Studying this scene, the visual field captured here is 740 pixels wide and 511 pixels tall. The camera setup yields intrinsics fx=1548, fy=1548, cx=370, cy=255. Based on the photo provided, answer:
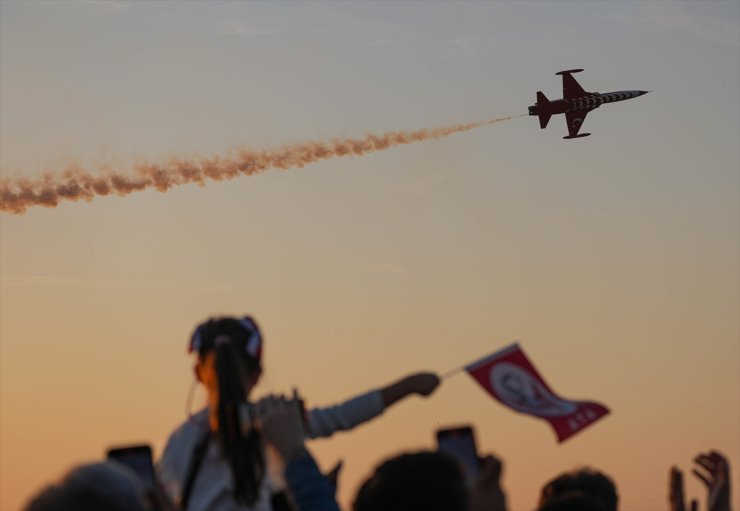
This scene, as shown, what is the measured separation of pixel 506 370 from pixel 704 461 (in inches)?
70.0

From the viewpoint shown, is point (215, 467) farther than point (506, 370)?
No

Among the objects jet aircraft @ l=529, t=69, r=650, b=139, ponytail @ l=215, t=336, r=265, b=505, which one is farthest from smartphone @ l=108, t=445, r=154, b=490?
jet aircraft @ l=529, t=69, r=650, b=139

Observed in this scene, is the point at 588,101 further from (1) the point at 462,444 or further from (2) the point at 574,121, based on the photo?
(1) the point at 462,444

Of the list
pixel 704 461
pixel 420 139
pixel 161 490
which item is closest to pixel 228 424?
pixel 161 490

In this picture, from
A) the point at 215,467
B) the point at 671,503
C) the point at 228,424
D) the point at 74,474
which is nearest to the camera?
the point at 74,474

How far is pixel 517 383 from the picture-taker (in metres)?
12.9

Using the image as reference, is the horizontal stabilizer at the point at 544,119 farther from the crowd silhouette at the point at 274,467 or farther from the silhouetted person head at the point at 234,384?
the silhouetted person head at the point at 234,384

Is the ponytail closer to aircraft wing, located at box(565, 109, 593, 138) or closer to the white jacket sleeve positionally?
the white jacket sleeve

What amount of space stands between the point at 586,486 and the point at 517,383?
103 cm

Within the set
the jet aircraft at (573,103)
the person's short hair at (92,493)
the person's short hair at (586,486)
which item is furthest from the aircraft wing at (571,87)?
the person's short hair at (92,493)

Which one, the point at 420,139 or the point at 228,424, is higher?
the point at 420,139

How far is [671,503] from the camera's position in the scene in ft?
40.4

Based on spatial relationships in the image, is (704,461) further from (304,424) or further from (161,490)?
(161,490)

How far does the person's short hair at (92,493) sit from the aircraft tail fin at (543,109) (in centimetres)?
9994
